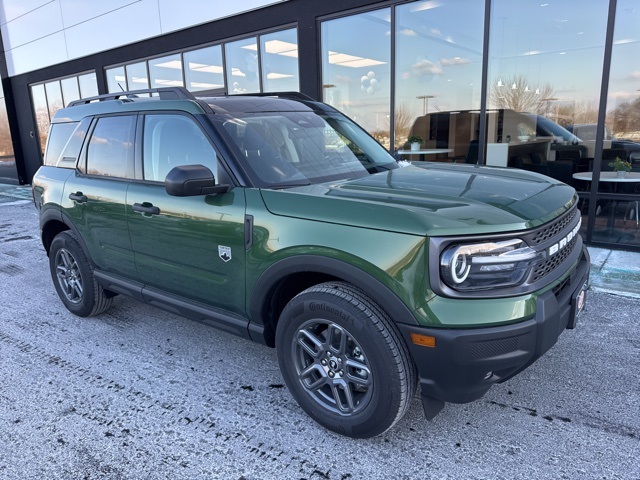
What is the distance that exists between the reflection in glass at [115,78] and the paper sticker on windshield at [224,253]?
11.5 meters

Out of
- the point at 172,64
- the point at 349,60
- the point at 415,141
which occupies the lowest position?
the point at 415,141

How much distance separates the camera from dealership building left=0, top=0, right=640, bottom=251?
21.4 ft

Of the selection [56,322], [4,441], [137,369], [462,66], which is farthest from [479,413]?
[462,66]

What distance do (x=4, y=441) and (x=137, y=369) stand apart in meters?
0.93

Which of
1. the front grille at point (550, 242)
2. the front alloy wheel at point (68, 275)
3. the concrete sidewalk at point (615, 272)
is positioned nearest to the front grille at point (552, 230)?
the front grille at point (550, 242)

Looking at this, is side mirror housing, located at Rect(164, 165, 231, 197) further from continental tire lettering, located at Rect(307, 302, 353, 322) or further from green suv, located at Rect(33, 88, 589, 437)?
continental tire lettering, located at Rect(307, 302, 353, 322)

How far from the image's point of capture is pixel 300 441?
2641mm

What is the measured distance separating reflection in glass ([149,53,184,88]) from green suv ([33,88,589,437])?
26.3ft

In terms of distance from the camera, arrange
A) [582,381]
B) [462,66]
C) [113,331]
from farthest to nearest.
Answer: [462,66] < [113,331] < [582,381]

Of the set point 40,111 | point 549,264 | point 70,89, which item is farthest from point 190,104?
point 40,111

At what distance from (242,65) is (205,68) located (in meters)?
1.17

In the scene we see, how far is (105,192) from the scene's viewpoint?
379cm

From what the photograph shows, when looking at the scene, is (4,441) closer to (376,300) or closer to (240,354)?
(240,354)

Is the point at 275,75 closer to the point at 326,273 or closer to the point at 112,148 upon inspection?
the point at 112,148
